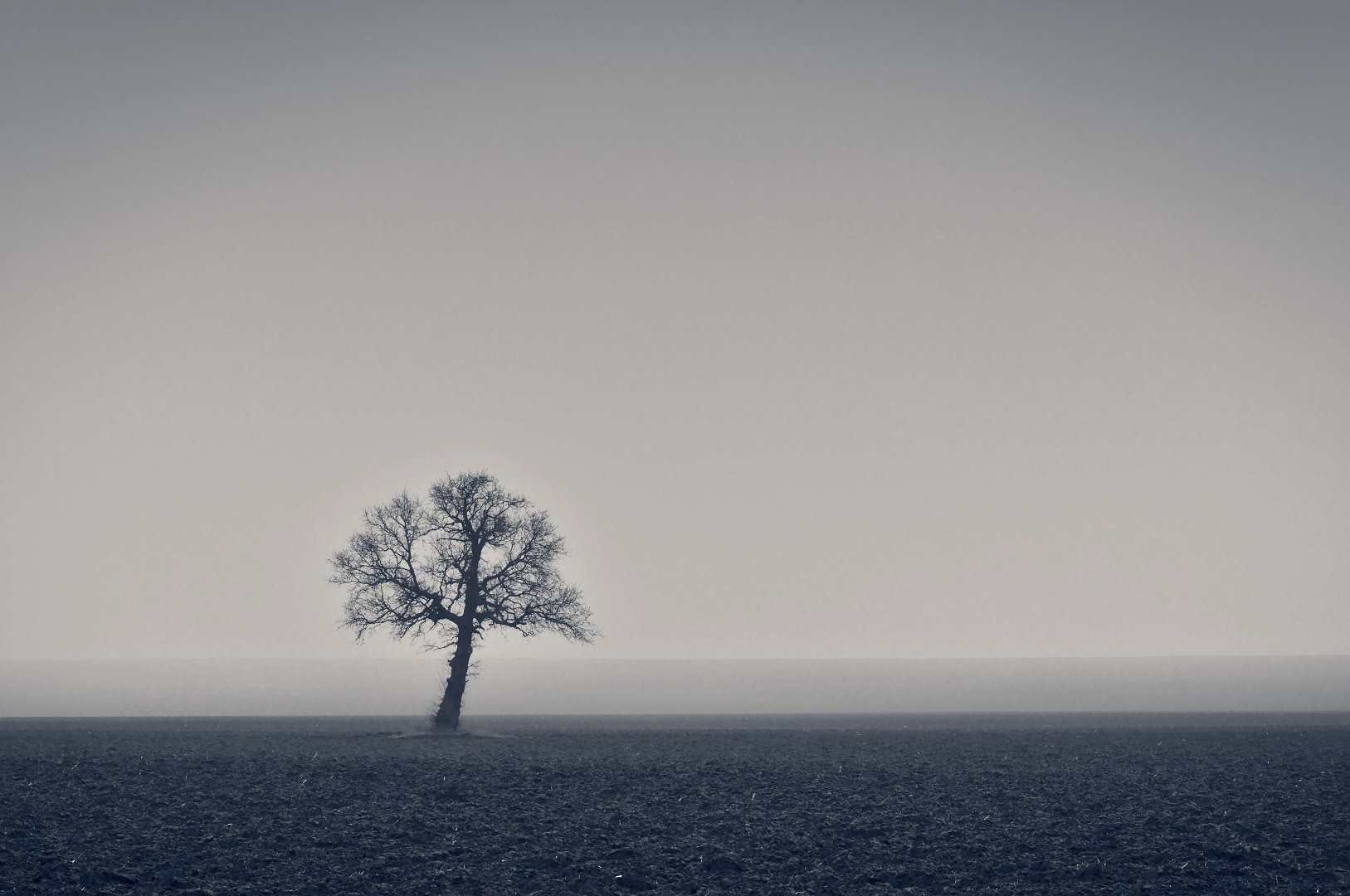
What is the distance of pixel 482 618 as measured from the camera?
43.2 metres

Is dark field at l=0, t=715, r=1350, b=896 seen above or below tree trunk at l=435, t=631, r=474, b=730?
below

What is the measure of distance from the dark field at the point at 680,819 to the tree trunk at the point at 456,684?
32.9ft

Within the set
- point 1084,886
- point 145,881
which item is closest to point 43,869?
point 145,881

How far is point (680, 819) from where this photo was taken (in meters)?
21.3

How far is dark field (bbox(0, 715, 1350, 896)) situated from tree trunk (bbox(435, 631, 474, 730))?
32.9 ft

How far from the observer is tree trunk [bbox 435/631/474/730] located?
140ft

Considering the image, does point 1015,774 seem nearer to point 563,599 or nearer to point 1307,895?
point 1307,895

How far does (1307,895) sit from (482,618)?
32367 millimetres

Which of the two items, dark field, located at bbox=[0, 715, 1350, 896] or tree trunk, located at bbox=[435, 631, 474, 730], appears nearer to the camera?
dark field, located at bbox=[0, 715, 1350, 896]

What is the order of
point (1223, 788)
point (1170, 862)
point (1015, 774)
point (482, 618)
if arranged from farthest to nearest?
point (482, 618)
point (1015, 774)
point (1223, 788)
point (1170, 862)

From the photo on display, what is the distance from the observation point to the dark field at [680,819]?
699 inches

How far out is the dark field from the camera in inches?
699

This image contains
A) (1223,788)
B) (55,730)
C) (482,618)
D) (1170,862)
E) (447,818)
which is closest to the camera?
(1170,862)

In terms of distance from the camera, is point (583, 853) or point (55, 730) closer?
point (583, 853)
